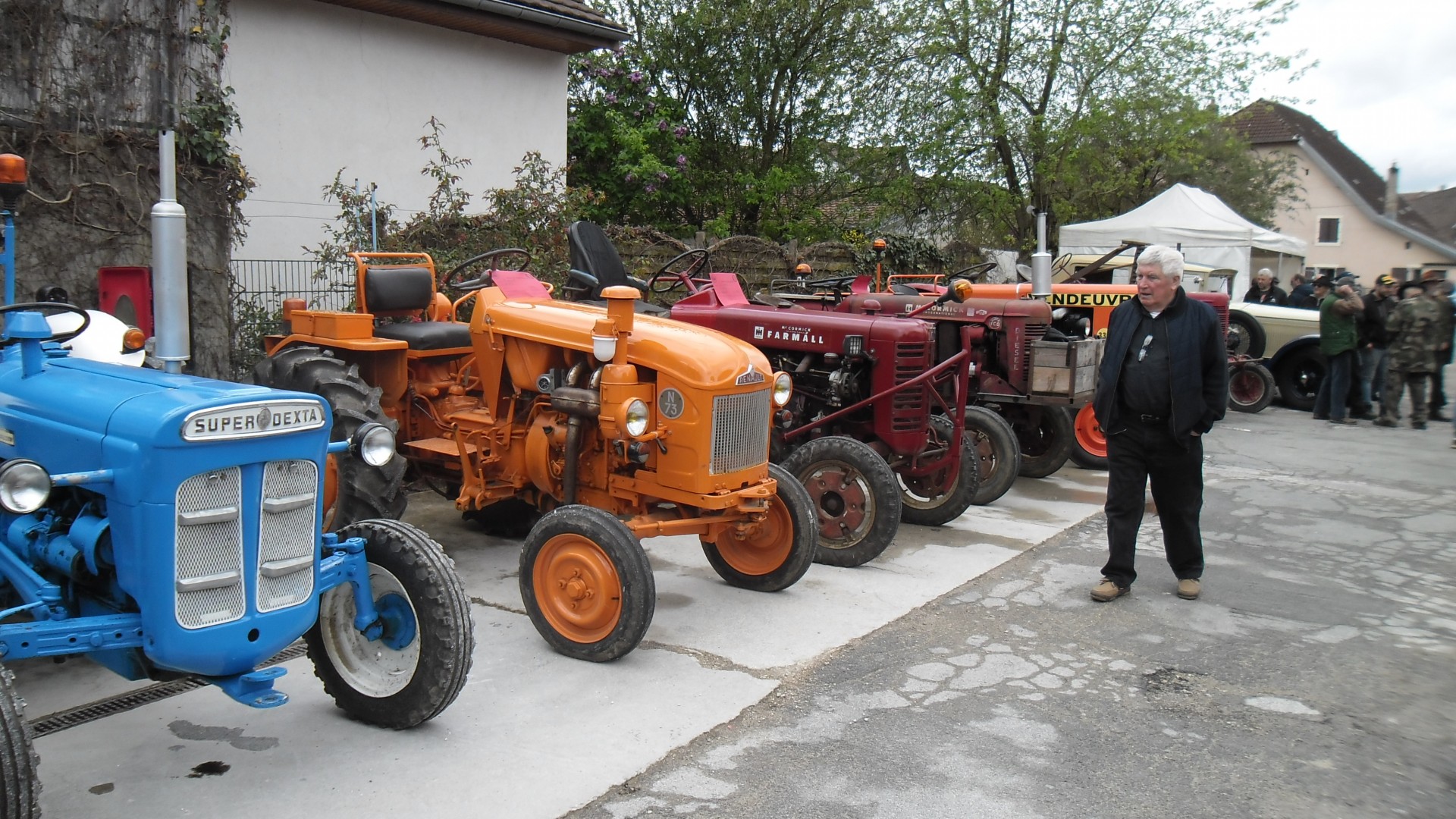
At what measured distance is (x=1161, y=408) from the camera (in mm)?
5023

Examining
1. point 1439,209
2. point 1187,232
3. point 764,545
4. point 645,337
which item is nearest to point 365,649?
point 645,337

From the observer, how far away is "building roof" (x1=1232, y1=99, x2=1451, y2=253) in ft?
123

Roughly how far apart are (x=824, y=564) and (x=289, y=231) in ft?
22.1

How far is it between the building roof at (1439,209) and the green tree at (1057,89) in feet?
91.8

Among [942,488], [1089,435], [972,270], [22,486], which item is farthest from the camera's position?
[972,270]

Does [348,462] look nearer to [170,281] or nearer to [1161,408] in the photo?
[170,281]

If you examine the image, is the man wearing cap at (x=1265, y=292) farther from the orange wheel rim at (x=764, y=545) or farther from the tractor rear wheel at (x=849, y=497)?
the orange wheel rim at (x=764, y=545)

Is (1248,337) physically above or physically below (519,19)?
below

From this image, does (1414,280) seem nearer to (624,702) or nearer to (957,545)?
(957,545)

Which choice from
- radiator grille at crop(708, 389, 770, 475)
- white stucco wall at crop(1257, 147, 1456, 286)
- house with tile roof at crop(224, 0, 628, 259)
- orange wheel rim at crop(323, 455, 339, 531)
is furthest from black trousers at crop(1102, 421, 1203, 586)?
white stucco wall at crop(1257, 147, 1456, 286)

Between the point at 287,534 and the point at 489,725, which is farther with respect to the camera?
the point at 489,725

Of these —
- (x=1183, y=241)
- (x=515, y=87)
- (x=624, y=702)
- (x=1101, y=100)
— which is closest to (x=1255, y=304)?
(x=1183, y=241)

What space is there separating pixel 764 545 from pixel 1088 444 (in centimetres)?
478

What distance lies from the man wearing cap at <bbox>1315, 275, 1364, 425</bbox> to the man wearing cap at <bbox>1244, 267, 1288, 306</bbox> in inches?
119
